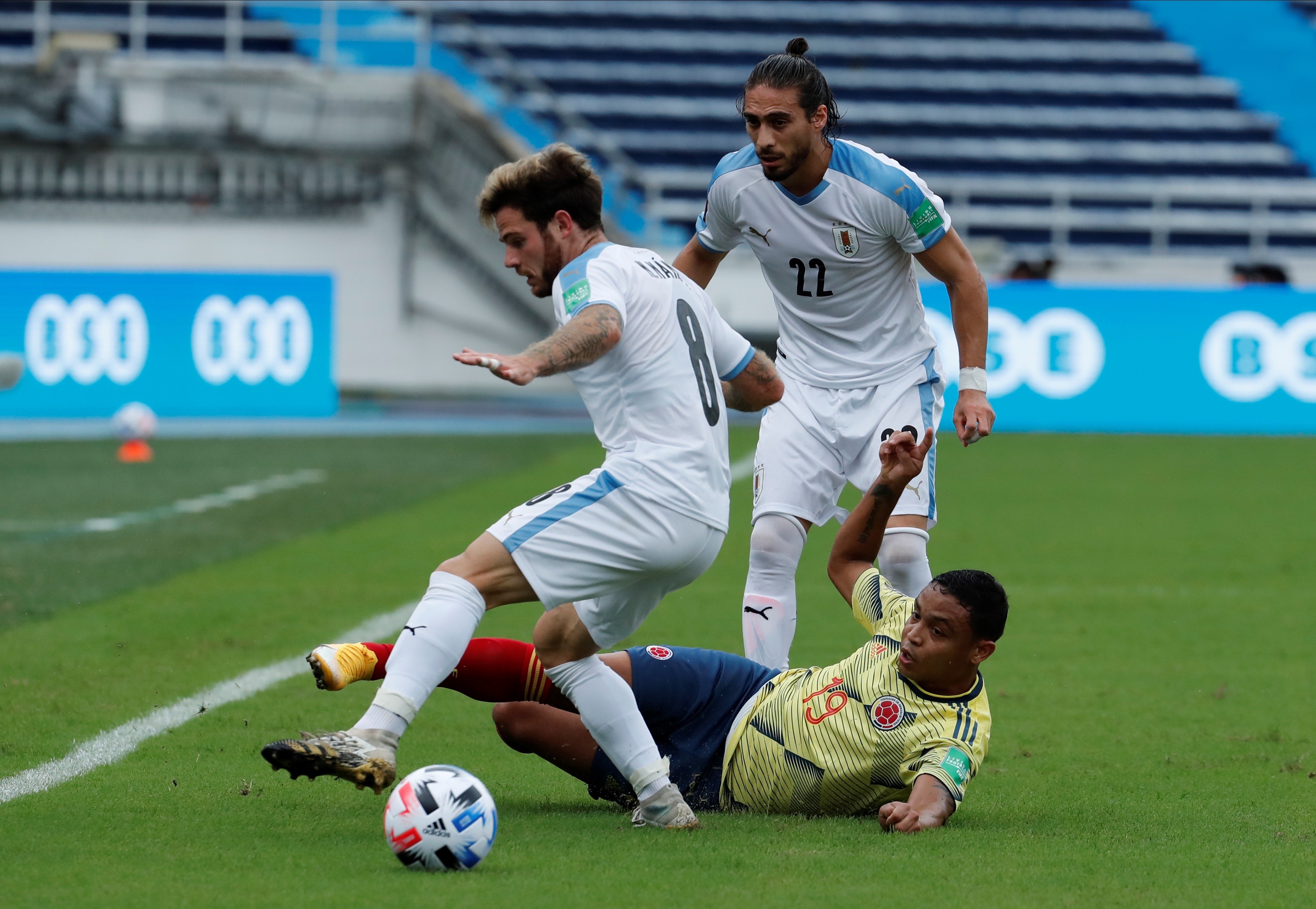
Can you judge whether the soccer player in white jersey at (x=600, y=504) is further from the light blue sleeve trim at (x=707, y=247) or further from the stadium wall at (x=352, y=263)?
the stadium wall at (x=352, y=263)

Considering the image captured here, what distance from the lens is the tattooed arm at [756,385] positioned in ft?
14.0

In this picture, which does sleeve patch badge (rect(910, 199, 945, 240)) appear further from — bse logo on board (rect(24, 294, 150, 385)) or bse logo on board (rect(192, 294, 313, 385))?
bse logo on board (rect(24, 294, 150, 385))

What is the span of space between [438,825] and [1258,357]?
17.2m

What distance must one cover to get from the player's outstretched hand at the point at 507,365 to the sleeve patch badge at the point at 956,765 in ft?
4.46

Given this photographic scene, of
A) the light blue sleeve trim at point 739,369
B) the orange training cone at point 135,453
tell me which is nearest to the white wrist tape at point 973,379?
the light blue sleeve trim at point 739,369

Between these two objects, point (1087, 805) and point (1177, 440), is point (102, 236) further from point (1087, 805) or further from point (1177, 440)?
point (1087, 805)

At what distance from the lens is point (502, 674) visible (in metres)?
4.38

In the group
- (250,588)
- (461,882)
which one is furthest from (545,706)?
(250,588)

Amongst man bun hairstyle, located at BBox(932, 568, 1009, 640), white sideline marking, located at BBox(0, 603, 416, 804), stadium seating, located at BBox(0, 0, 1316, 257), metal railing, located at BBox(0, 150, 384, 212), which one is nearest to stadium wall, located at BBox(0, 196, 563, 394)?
metal railing, located at BBox(0, 150, 384, 212)

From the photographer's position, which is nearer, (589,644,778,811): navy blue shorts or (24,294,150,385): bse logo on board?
(589,644,778,811): navy blue shorts

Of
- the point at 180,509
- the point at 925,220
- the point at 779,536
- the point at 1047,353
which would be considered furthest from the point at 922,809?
the point at 1047,353

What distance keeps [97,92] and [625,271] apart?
22901 mm

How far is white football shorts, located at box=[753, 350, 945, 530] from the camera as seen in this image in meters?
5.30

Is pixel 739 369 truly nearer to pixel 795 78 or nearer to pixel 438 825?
pixel 795 78
